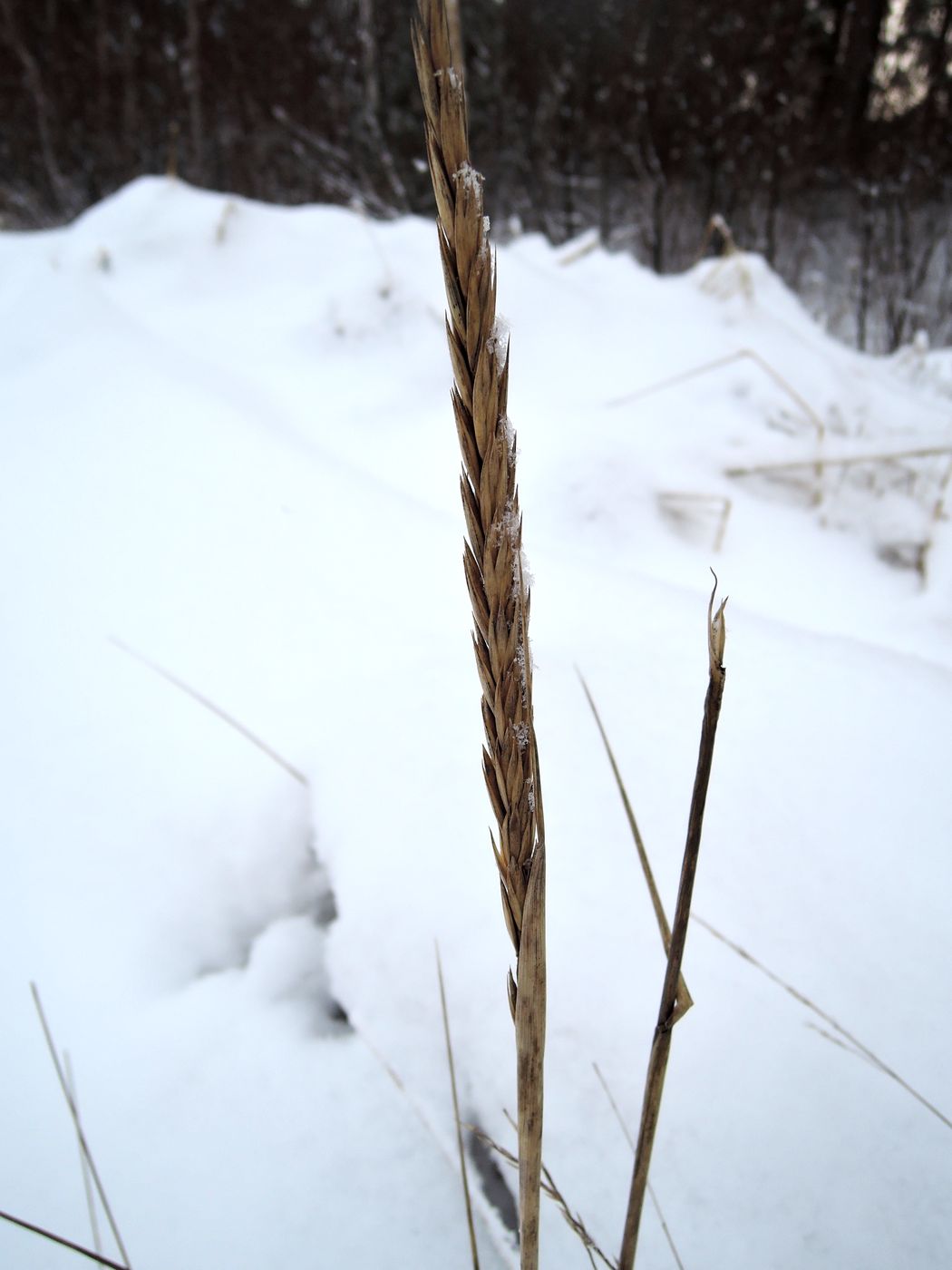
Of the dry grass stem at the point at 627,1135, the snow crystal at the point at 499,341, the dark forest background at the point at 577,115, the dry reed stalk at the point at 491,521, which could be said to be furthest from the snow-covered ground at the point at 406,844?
the dark forest background at the point at 577,115

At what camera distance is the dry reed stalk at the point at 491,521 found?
0.54 feet

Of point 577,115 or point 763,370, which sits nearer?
point 763,370

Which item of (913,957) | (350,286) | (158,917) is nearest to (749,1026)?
(913,957)

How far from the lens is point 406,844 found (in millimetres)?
628

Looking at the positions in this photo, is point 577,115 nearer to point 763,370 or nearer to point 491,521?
point 763,370

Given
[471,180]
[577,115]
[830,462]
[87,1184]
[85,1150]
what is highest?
[577,115]

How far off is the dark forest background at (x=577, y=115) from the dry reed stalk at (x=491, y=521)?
5102mm

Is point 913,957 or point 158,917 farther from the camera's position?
point 158,917

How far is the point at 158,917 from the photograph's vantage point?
66 cm

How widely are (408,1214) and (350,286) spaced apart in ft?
6.28

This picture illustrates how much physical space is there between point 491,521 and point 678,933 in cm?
17

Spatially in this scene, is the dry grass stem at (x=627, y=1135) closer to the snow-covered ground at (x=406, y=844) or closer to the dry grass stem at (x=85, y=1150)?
the snow-covered ground at (x=406, y=844)

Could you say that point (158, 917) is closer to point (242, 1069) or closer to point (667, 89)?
point (242, 1069)

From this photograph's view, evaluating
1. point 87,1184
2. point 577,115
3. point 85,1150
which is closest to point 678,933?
point 85,1150
